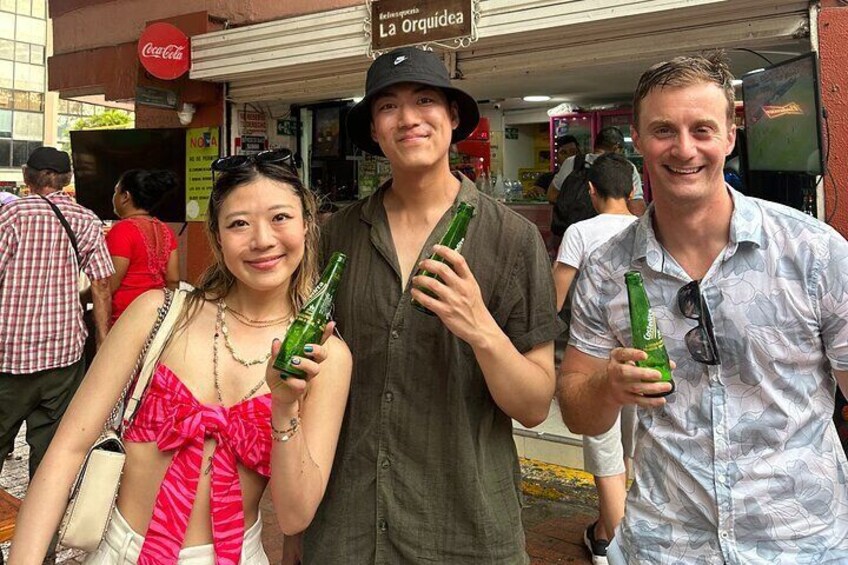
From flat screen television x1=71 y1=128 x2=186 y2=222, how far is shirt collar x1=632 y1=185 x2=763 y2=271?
25.0 ft

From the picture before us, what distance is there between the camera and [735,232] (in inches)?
74.5

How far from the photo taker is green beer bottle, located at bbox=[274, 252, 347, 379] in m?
1.71

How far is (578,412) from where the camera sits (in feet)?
6.81

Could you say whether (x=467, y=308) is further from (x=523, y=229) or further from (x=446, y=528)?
(x=446, y=528)

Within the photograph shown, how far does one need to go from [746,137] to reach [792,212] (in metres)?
3.54

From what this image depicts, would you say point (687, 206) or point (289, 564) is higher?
point (687, 206)

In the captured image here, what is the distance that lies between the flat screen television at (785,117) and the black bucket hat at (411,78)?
9.96 feet

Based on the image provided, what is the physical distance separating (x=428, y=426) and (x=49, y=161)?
4207 millimetres

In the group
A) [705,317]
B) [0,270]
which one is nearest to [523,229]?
[705,317]

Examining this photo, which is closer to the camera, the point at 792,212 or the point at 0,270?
the point at 792,212

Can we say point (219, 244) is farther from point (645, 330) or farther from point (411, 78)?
point (645, 330)

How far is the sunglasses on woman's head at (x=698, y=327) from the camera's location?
187cm

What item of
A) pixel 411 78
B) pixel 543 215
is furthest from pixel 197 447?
pixel 543 215

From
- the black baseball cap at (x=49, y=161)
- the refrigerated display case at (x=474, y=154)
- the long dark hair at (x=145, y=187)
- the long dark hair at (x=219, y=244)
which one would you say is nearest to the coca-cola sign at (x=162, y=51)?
the long dark hair at (x=145, y=187)
